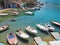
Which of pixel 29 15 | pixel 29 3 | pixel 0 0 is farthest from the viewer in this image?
pixel 29 3

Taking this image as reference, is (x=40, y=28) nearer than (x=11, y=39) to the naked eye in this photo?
No

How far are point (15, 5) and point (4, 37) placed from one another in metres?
45.4

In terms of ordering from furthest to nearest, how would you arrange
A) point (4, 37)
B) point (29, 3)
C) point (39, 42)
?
point (29, 3) → point (4, 37) → point (39, 42)

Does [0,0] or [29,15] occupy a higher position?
[0,0]

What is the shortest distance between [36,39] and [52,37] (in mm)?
5290

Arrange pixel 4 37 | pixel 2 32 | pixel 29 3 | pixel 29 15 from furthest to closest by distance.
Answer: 1. pixel 29 3
2. pixel 29 15
3. pixel 2 32
4. pixel 4 37

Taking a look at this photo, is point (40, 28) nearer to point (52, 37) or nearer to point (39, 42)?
point (52, 37)

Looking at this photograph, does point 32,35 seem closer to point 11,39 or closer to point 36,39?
point 36,39

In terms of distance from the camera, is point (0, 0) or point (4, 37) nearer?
point (4, 37)

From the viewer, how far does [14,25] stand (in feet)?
184

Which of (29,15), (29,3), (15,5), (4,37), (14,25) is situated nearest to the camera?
(4,37)

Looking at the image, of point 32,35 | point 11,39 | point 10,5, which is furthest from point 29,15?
point 11,39

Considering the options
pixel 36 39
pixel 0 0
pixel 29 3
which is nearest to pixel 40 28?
pixel 36 39

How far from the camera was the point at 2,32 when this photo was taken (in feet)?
156
